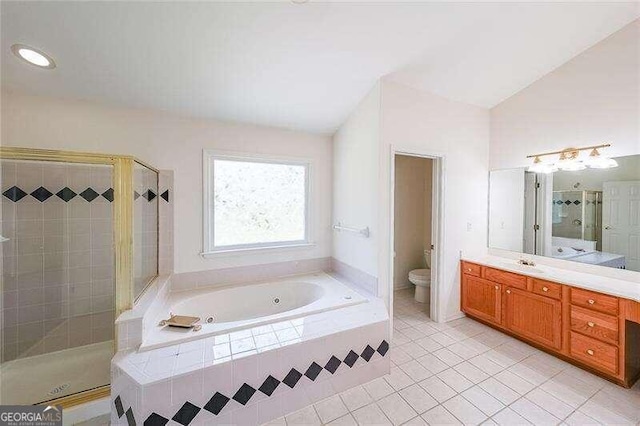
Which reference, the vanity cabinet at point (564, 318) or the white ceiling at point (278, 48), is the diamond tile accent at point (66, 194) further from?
the vanity cabinet at point (564, 318)

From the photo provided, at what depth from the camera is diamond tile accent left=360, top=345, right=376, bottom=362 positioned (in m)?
1.91

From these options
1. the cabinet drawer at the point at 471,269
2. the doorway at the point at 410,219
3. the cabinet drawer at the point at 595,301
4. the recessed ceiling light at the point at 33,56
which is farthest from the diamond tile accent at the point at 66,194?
the cabinet drawer at the point at 595,301

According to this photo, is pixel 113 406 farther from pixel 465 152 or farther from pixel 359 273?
pixel 465 152

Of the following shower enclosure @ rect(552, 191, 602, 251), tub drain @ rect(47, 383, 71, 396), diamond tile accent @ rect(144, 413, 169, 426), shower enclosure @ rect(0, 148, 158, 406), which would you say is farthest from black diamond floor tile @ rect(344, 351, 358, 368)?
shower enclosure @ rect(552, 191, 602, 251)

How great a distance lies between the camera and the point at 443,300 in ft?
9.37

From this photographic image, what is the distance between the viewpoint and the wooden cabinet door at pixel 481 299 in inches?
103

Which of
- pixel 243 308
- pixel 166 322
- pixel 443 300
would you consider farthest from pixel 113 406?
pixel 443 300

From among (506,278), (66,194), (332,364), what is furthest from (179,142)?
(506,278)

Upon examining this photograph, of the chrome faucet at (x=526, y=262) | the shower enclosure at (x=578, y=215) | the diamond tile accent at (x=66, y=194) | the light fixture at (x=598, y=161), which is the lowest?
the chrome faucet at (x=526, y=262)

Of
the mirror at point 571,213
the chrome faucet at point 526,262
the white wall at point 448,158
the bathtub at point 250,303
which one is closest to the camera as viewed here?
the bathtub at point 250,303

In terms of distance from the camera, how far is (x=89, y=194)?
7.07 feet

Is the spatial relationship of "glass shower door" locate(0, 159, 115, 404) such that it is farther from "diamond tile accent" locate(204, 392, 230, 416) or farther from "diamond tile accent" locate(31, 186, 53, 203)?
"diamond tile accent" locate(204, 392, 230, 416)

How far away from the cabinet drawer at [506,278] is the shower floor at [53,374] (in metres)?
3.54

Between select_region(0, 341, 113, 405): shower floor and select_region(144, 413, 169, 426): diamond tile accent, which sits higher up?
select_region(144, 413, 169, 426): diamond tile accent
